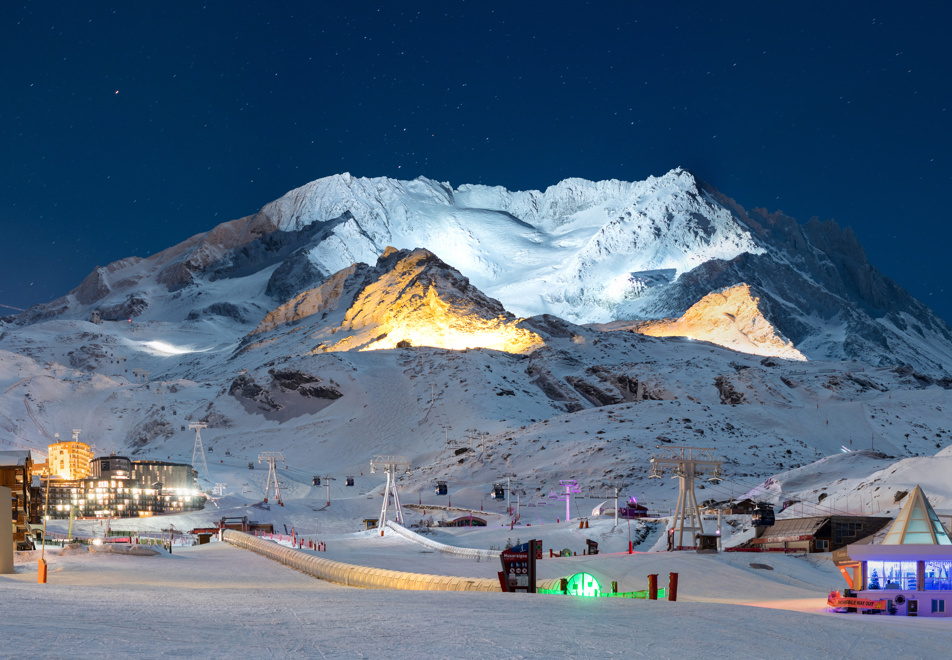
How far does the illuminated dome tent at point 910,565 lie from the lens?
105 feet

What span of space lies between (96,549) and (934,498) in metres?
44.4

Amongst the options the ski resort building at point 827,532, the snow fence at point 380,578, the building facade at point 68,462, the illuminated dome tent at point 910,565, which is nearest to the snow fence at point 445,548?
the snow fence at point 380,578

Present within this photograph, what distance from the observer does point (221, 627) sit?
16.6 metres

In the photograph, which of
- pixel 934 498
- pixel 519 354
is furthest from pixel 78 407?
pixel 934 498

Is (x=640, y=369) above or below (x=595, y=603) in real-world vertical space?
above

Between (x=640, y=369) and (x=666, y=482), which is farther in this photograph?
(x=640, y=369)

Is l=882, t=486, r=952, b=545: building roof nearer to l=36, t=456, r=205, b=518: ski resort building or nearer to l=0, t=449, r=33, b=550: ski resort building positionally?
l=0, t=449, r=33, b=550: ski resort building

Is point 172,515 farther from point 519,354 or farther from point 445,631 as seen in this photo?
point 519,354

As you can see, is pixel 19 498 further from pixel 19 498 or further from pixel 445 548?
pixel 445 548

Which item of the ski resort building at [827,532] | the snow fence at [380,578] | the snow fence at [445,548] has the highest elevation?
the snow fence at [380,578]

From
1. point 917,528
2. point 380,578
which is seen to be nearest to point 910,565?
point 917,528

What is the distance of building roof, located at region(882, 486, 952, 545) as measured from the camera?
34.5 metres

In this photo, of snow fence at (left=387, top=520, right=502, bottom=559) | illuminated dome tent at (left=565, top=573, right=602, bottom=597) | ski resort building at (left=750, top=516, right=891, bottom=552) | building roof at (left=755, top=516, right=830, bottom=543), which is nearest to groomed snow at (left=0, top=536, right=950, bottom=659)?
illuminated dome tent at (left=565, top=573, right=602, bottom=597)

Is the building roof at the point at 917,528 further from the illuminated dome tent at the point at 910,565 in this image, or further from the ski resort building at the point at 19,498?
the ski resort building at the point at 19,498
